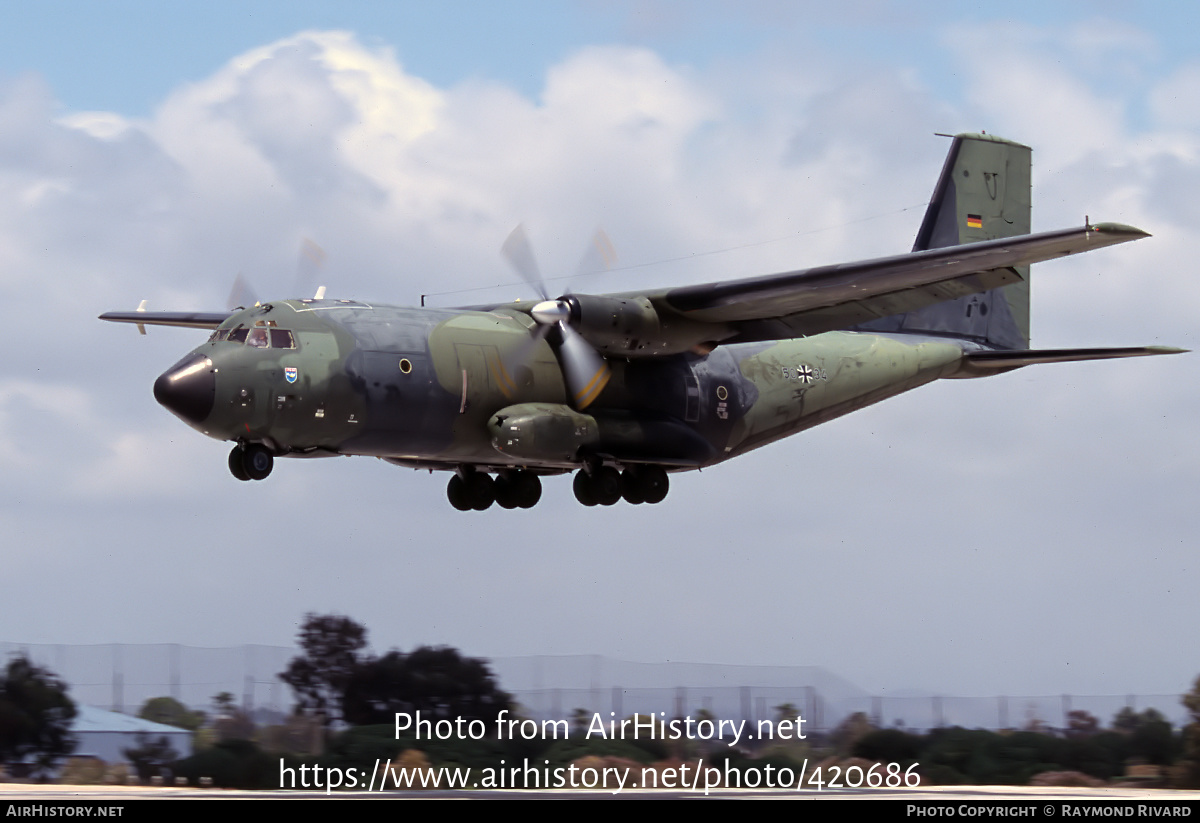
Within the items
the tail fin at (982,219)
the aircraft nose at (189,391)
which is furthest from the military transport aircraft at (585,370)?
the tail fin at (982,219)

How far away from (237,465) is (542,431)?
4489mm

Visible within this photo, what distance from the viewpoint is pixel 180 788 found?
74.0 ft

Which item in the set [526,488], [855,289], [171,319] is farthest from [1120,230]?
[171,319]

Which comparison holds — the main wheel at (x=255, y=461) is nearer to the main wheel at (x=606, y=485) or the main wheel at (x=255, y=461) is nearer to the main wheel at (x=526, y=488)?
the main wheel at (x=526, y=488)

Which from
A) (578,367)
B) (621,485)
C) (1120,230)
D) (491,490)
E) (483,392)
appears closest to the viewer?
(1120,230)

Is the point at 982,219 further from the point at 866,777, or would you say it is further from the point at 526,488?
the point at 866,777

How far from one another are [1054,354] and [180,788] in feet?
51.6

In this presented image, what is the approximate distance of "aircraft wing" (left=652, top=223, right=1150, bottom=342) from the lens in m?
22.9

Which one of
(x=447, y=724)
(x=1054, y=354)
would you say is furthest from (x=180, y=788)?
(x=1054, y=354)

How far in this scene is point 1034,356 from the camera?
2884 cm

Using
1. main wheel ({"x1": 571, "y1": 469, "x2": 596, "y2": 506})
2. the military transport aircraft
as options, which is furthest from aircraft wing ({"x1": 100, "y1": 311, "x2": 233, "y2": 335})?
main wheel ({"x1": 571, "y1": 469, "x2": 596, "y2": 506})

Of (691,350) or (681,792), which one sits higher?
(691,350)

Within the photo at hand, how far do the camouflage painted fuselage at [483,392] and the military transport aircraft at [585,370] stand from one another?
3cm
